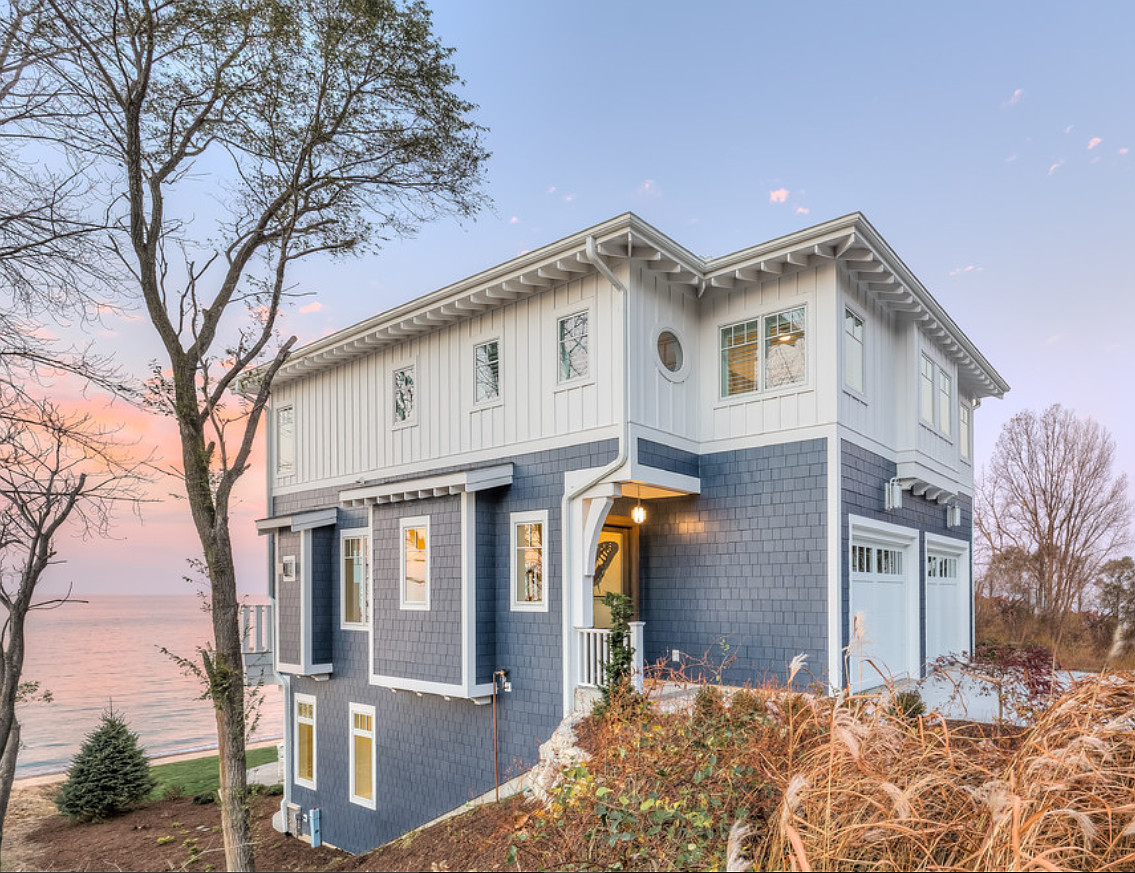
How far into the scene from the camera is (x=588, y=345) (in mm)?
8867

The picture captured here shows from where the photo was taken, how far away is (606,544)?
10.3m

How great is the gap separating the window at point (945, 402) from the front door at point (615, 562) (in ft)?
18.7

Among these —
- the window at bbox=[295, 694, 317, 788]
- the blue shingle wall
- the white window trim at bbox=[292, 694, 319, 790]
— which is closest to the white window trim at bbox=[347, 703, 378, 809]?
the blue shingle wall

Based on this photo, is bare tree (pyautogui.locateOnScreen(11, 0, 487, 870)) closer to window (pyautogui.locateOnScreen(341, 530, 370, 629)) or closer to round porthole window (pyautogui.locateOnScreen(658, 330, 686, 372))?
window (pyautogui.locateOnScreen(341, 530, 370, 629))

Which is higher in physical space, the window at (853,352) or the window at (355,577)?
the window at (853,352)

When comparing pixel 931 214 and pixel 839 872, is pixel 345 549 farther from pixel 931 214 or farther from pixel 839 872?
pixel 931 214

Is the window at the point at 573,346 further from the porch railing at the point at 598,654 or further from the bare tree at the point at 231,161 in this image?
the porch railing at the point at 598,654

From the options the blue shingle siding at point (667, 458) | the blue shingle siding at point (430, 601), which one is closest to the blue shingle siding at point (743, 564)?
the blue shingle siding at point (667, 458)

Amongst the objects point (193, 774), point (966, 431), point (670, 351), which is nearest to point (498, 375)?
point (670, 351)

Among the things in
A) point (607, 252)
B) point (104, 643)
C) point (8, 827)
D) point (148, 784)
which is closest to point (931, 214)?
point (607, 252)

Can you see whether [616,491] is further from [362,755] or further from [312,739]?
[312,739]

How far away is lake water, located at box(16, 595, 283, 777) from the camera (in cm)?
2219

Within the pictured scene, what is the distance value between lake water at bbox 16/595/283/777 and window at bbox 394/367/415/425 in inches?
162

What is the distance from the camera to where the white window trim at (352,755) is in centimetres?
1088
